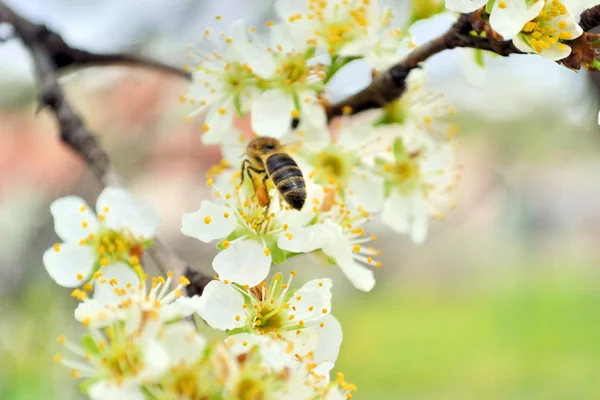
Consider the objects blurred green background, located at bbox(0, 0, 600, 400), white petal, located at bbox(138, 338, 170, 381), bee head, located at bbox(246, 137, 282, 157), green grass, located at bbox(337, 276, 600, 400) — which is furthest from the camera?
green grass, located at bbox(337, 276, 600, 400)

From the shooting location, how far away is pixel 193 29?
2.62 m

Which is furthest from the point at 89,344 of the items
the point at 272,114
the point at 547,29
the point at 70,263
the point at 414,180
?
the point at 414,180

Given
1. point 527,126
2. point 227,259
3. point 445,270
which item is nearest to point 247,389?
point 227,259

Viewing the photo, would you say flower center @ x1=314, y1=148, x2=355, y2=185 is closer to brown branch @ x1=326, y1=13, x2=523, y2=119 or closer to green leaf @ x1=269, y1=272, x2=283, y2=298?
brown branch @ x1=326, y1=13, x2=523, y2=119

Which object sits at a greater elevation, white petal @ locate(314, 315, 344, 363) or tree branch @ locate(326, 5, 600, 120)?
tree branch @ locate(326, 5, 600, 120)

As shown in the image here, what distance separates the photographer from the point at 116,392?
484 millimetres

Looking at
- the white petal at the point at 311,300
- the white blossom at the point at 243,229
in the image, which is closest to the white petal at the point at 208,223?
the white blossom at the point at 243,229

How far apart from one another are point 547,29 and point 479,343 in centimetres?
635

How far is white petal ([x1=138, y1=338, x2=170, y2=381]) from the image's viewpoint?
1.54 ft

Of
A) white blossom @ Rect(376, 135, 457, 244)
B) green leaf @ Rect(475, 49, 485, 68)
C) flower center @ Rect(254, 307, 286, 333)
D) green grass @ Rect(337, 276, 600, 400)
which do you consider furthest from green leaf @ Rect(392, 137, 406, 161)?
green grass @ Rect(337, 276, 600, 400)

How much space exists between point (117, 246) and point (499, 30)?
497 millimetres

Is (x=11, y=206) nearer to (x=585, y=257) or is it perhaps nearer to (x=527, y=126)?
(x=527, y=126)

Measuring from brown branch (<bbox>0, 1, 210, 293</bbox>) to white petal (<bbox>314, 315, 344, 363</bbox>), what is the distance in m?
0.13

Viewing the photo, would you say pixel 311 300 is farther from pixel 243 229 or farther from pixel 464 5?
pixel 464 5
